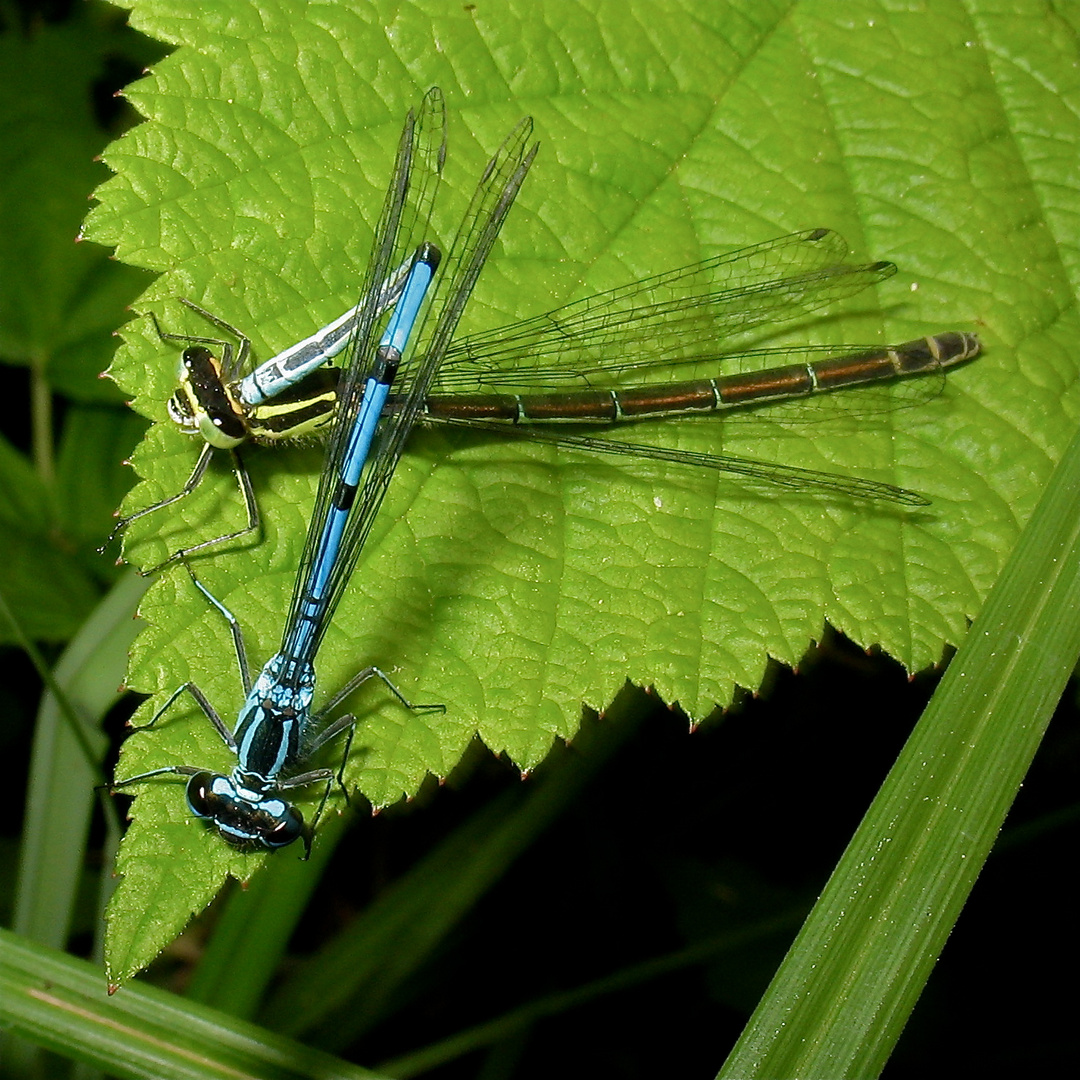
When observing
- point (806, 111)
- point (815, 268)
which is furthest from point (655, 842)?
point (806, 111)

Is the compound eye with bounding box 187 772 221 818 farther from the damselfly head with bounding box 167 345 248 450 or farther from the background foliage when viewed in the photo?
the damselfly head with bounding box 167 345 248 450

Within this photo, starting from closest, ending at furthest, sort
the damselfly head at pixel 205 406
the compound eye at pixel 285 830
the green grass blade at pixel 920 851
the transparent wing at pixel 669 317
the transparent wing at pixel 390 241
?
the green grass blade at pixel 920 851, the compound eye at pixel 285 830, the damselfly head at pixel 205 406, the transparent wing at pixel 390 241, the transparent wing at pixel 669 317

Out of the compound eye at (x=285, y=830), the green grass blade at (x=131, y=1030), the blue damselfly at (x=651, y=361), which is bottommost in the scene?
the green grass blade at (x=131, y=1030)


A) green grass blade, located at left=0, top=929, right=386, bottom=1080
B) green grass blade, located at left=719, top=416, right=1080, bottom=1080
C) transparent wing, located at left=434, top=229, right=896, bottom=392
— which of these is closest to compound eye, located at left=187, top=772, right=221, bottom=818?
green grass blade, located at left=0, top=929, right=386, bottom=1080

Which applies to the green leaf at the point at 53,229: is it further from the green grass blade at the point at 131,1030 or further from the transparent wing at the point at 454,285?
the green grass blade at the point at 131,1030

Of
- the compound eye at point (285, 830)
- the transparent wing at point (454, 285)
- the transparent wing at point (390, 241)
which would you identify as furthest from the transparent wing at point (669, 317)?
the compound eye at point (285, 830)

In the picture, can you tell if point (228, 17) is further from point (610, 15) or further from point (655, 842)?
point (655, 842)

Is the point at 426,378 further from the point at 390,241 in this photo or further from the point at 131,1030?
the point at 131,1030

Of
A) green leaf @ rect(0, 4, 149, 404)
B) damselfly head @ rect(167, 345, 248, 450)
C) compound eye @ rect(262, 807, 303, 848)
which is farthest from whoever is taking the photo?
green leaf @ rect(0, 4, 149, 404)

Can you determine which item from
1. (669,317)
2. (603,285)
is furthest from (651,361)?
(603,285)
